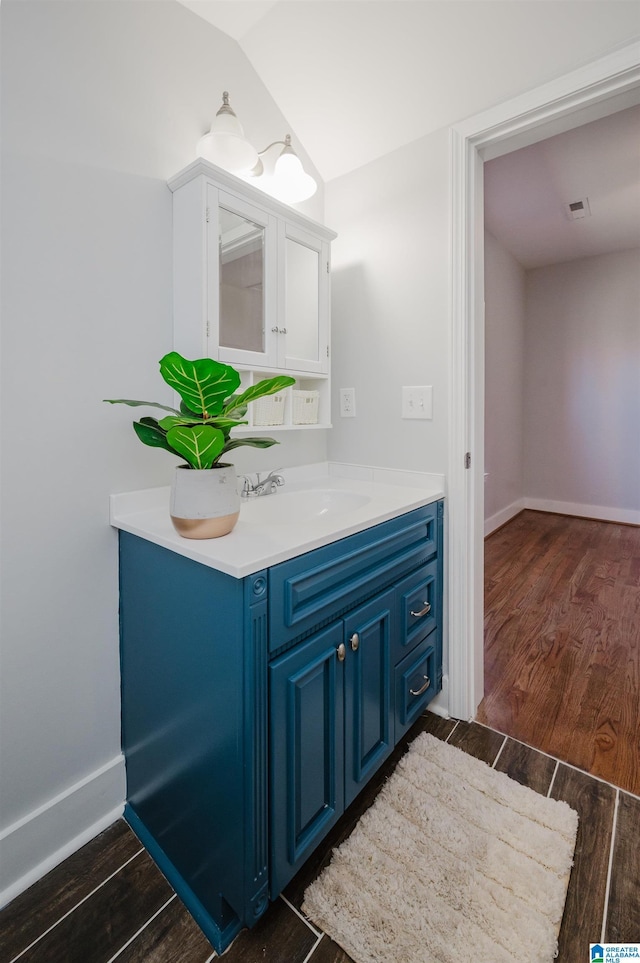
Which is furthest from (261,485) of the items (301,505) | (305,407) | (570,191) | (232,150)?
(570,191)

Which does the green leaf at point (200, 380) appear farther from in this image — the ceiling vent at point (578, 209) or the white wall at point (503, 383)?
the ceiling vent at point (578, 209)

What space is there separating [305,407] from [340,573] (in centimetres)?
78

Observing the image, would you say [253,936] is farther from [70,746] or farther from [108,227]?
[108,227]

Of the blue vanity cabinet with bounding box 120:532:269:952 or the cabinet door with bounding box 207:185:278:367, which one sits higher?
the cabinet door with bounding box 207:185:278:367

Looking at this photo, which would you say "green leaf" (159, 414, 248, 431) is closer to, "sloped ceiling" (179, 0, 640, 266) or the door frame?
the door frame

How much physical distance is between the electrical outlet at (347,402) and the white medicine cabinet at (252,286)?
19cm

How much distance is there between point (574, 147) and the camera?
233 centimetres

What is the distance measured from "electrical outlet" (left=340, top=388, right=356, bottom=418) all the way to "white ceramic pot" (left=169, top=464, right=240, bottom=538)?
95cm

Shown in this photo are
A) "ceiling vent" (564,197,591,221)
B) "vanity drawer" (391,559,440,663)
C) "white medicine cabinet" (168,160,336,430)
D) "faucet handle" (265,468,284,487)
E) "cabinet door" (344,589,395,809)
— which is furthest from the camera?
"ceiling vent" (564,197,591,221)

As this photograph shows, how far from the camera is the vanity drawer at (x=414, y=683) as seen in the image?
4.57 feet

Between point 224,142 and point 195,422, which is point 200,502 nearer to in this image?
point 195,422

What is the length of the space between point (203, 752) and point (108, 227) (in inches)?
52.9

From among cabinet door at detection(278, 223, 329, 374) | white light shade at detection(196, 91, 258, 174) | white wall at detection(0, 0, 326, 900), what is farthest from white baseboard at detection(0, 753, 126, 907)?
white light shade at detection(196, 91, 258, 174)

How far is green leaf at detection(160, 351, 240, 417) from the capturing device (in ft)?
3.14
